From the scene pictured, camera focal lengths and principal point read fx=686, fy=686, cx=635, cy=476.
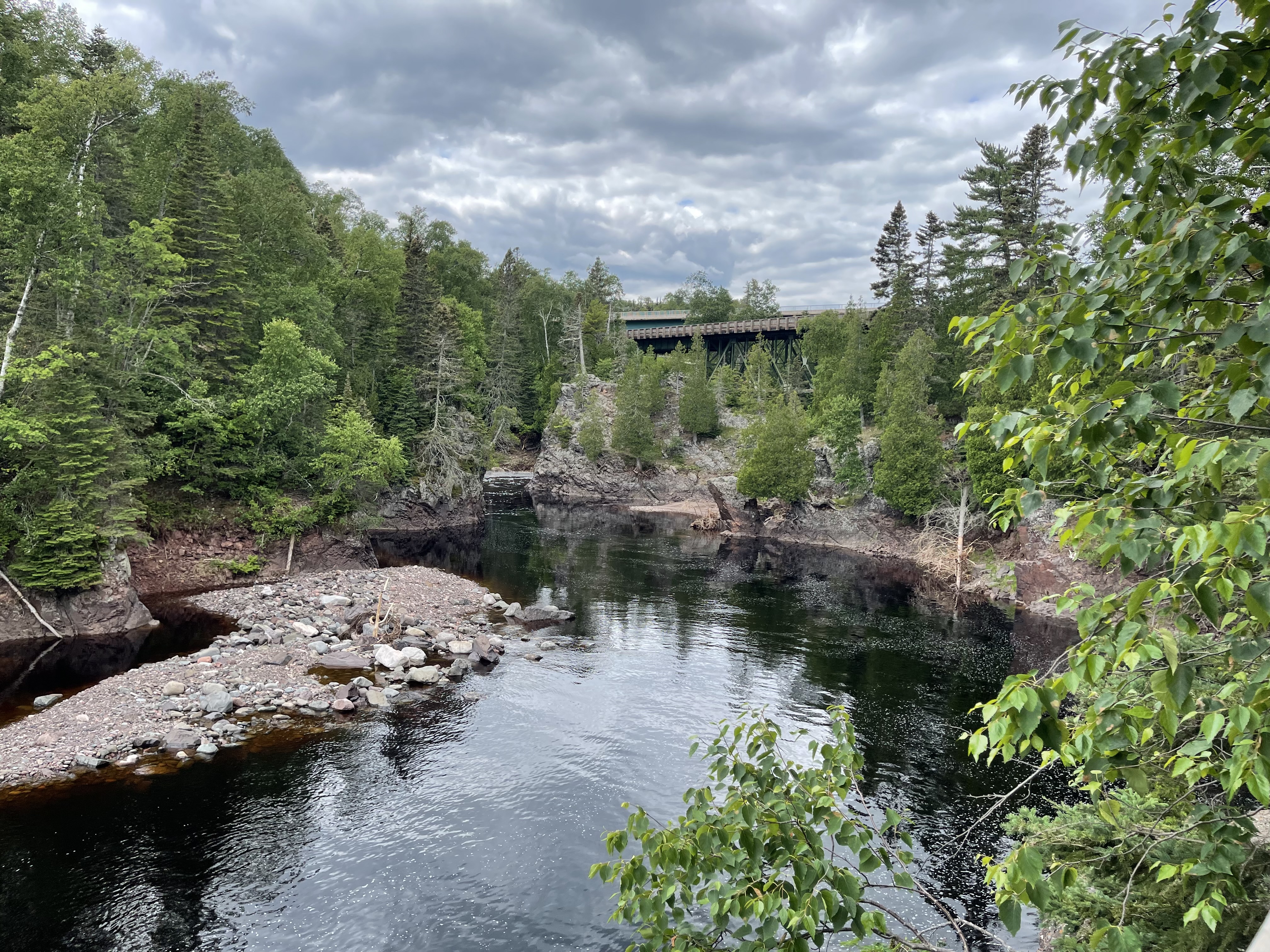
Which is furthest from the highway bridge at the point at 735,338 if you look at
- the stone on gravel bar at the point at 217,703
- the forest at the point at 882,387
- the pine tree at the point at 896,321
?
the stone on gravel bar at the point at 217,703

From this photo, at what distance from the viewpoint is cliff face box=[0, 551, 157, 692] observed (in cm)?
2472

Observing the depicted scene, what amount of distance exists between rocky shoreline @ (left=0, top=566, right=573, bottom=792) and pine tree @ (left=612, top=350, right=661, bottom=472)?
50.2 m

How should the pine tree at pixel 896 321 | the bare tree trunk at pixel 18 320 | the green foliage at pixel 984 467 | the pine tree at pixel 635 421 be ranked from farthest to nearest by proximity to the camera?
the pine tree at pixel 635 421 → the pine tree at pixel 896 321 → the green foliage at pixel 984 467 → the bare tree trunk at pixel 18 320

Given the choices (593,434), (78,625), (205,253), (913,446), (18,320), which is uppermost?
(205,253)

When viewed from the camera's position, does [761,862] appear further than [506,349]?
No

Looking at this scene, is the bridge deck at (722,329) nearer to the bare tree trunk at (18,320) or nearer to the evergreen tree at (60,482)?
the bare tree trunk at (18,320)

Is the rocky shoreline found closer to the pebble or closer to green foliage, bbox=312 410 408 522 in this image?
the pebble

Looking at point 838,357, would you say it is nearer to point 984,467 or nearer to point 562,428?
point 984,467

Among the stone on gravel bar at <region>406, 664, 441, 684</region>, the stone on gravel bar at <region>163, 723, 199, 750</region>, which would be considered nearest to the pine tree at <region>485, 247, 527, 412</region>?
the stone on gravel bar at <region>406, 664, 441, 684</region>

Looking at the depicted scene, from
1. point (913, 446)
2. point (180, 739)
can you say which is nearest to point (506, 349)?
point (913, 446)

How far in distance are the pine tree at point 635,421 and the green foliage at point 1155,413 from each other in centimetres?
8164

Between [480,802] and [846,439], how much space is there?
51953mm

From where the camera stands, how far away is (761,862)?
4730mm

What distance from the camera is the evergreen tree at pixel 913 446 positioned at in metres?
52.2
